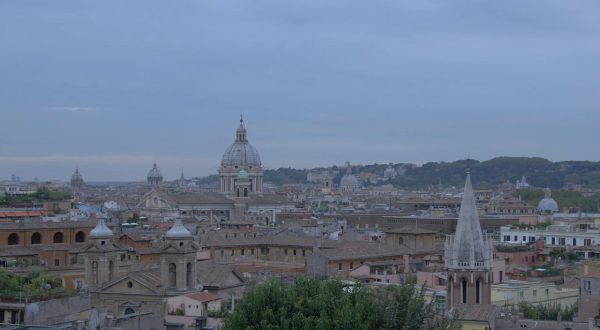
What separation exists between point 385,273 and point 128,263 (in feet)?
39.4

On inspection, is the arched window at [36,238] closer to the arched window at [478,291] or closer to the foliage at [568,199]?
the arched window at [478,291]

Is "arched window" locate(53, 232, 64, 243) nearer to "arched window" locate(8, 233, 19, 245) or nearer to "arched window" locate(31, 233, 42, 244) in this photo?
"arched window" locate(31, 233, 42, 244)

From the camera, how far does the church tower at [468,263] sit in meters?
46.1

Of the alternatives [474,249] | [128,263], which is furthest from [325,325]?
[128,263]

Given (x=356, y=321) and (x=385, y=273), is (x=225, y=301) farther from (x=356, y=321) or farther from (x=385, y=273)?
(x=385, y=273)

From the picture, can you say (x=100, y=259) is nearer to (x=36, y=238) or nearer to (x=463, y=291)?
(x=463, y=291)

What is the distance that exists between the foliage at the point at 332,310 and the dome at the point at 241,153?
12854cm

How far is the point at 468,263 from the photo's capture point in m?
46.7

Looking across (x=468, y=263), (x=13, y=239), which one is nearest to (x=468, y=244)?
(x=468, y=263)

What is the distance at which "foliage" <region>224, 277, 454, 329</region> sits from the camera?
3022 centimetres

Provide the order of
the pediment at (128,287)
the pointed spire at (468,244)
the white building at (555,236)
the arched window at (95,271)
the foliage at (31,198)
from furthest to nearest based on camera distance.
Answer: the foliage at (31,198)
the white building at (555,236)
the pointed spire at (468,244)
the arched window at (95,271)
the pediment at (128,287)

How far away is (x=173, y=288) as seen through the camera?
43.6m

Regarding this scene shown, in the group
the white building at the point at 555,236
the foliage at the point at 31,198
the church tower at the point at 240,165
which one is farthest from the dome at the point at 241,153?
the white building at the point at 555,236

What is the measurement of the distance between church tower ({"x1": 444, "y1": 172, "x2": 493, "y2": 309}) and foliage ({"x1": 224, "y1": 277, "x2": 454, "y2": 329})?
46.7ft
